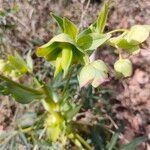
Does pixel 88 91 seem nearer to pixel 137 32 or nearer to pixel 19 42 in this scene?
pixel 19 42

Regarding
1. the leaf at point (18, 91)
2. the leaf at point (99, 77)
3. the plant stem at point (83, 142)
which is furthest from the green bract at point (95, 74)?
the plant stem at point (83, 142)

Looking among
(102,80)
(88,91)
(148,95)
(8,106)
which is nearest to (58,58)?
(102,80)

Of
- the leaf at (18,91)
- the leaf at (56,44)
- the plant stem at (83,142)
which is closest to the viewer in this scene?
the leaf at (56,44)

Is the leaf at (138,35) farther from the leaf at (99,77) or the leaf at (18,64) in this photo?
the leaf at (18,64)

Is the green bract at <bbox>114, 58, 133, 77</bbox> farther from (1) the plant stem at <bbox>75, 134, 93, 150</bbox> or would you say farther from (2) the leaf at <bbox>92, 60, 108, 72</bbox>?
(1) the plant stem at <bbox>75, 134, 93, 150</bbox>

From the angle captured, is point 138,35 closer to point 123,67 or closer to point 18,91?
point 123,67

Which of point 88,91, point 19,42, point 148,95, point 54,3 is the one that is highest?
point 54,3
